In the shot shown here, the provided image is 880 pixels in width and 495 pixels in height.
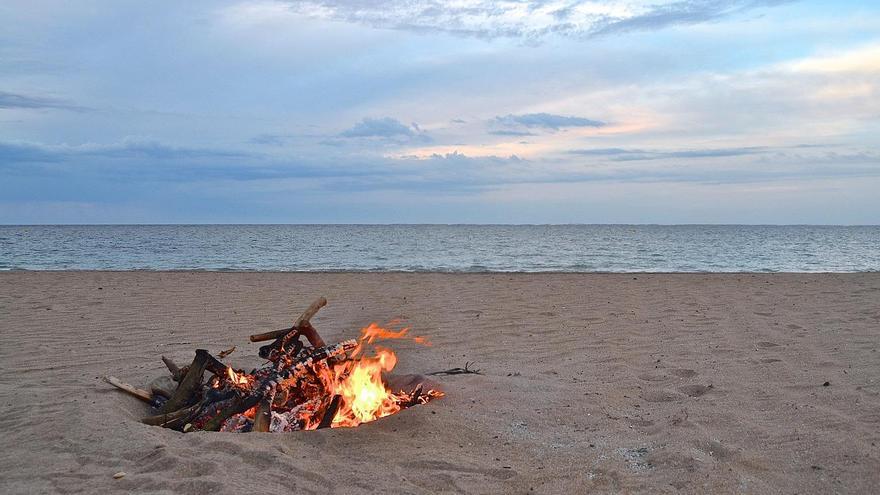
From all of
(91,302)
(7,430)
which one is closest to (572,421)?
(7,430)

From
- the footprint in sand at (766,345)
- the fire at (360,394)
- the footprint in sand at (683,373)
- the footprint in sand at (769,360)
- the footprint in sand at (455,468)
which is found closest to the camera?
the footprint in sand at (455,468)

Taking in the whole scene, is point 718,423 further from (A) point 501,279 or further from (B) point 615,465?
(A) point 501,279

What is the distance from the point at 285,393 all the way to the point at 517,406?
2017 mm

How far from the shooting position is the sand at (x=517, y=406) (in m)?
4.15

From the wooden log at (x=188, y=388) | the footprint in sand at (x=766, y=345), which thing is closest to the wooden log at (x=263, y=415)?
the wooden log at (x=188, y=388)

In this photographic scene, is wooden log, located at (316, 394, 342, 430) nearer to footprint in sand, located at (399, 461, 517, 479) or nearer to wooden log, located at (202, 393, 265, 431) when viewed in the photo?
wooden log, located at (202, 393, 265, 431)

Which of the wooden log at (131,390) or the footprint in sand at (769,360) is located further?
the footprint in sand at (769,360)

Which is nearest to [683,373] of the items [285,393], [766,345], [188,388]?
[766,345]

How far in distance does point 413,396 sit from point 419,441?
0.90 metres

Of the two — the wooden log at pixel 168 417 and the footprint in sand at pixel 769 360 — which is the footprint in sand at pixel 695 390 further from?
the wooden log at pixel 168 417

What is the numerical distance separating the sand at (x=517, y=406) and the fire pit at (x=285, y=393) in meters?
0.28

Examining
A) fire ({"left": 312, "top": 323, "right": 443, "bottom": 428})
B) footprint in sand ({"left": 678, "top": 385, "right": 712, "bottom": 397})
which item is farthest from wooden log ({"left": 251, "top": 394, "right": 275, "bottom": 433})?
footprint in sand ({"left": 678, "top": 385, "right": 712, "bottom": 397})

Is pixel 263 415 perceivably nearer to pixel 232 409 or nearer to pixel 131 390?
pixel 232 409

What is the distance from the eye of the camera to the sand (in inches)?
163
